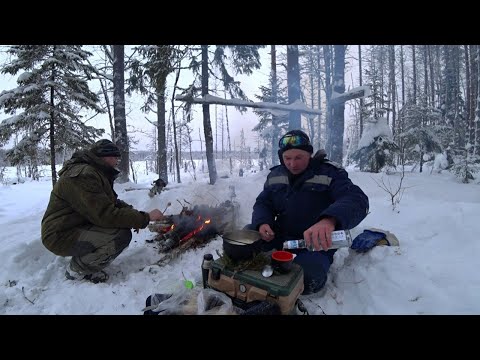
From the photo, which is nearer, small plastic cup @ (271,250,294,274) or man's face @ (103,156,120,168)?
small plastic cup @ (271,250,294,274)

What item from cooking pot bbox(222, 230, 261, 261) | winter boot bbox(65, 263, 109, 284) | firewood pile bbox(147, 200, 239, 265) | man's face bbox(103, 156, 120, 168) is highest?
man's face bbox(103, 156, 120, 168)

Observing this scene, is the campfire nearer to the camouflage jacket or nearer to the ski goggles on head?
the camouflage jacket

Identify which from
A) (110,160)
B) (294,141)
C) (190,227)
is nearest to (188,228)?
(190,227)

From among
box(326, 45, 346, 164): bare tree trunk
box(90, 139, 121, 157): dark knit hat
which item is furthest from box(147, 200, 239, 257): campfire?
box(326, 45, 346, 164): bare tree trunk

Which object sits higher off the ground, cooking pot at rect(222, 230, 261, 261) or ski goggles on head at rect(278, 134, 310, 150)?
ski goggles on head at rect(278, 134, 310, 150)

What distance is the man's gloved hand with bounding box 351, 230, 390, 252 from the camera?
308 centimetres

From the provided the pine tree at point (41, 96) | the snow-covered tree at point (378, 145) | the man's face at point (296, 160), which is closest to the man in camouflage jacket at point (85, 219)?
the man's face at point (296, 160)

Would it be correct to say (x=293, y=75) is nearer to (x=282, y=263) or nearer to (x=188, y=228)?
(x=188, y=228)

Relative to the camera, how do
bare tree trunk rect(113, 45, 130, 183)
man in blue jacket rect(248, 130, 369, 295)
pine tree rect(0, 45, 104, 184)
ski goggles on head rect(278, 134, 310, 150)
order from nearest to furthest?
man in blue jacket rect(248, 130, 369, 295) → ski goggles on head rect(278, 134, 310, 150) → pine tree rect(0, 45, 104, 184) → bare tree trunk rect(113, 45, 130, 183)

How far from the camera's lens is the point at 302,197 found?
301cm

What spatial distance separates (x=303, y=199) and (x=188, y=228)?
2.34 m
